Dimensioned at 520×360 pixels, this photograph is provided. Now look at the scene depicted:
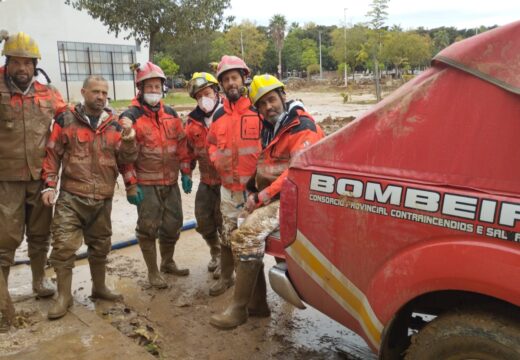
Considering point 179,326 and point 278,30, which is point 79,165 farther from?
point 278,30

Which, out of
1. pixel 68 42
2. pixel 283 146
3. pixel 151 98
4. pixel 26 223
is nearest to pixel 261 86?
pixel 283 146

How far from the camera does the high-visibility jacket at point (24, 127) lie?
13.0 ft

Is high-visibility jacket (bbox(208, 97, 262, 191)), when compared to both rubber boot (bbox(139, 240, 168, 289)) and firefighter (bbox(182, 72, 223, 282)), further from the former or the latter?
rubber boot (bbox(139, 240, 168, 289))

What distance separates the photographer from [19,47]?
3914 millimetres

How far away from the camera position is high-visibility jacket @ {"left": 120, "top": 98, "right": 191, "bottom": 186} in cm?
457

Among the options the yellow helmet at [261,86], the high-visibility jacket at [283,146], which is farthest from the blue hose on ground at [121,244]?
the yellow helmet at [261,86]

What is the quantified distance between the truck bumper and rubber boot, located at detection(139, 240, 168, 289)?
2.05 meters

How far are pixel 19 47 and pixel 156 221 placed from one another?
73.8 inches

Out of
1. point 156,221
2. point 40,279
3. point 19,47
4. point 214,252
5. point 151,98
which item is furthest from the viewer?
point 214,252

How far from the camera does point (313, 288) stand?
8.91 ft

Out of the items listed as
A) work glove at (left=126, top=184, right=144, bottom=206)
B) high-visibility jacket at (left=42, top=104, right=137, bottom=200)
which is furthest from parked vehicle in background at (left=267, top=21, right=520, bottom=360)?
work glove at (left=126, top=184, right=144, bottom=206)

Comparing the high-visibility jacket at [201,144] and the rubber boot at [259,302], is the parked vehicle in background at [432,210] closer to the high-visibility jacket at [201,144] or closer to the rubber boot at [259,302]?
the rubber boot at [259,302]

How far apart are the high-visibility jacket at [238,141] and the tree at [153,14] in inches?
524

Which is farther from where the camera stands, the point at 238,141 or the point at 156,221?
the point at 156,221
